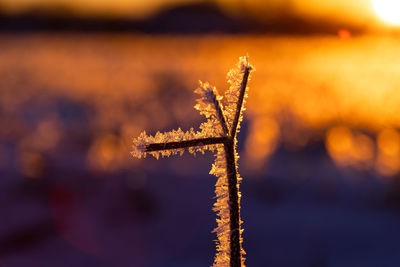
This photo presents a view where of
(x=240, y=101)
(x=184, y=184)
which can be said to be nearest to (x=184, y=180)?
(x=184, y=184)

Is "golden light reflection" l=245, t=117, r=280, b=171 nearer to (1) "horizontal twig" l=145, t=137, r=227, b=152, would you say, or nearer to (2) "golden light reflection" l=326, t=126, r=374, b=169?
(2) "golden light reflection" l=326, t=126, r=374, b=169

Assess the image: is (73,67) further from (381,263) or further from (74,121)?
(381,263)

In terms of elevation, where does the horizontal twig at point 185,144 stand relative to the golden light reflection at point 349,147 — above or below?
below

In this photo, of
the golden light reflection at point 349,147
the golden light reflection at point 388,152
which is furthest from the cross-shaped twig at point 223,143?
the golden light reflection at point 349,147

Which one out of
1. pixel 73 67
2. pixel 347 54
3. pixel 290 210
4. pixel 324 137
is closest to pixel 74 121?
pixel 324 137

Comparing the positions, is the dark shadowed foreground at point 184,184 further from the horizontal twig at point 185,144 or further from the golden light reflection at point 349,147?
the horizontal twig at point 185,144

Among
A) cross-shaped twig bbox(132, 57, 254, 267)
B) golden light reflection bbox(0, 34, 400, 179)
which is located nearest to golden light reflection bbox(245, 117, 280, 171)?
golden light reflection bbox(0, 34, 400, 179)
